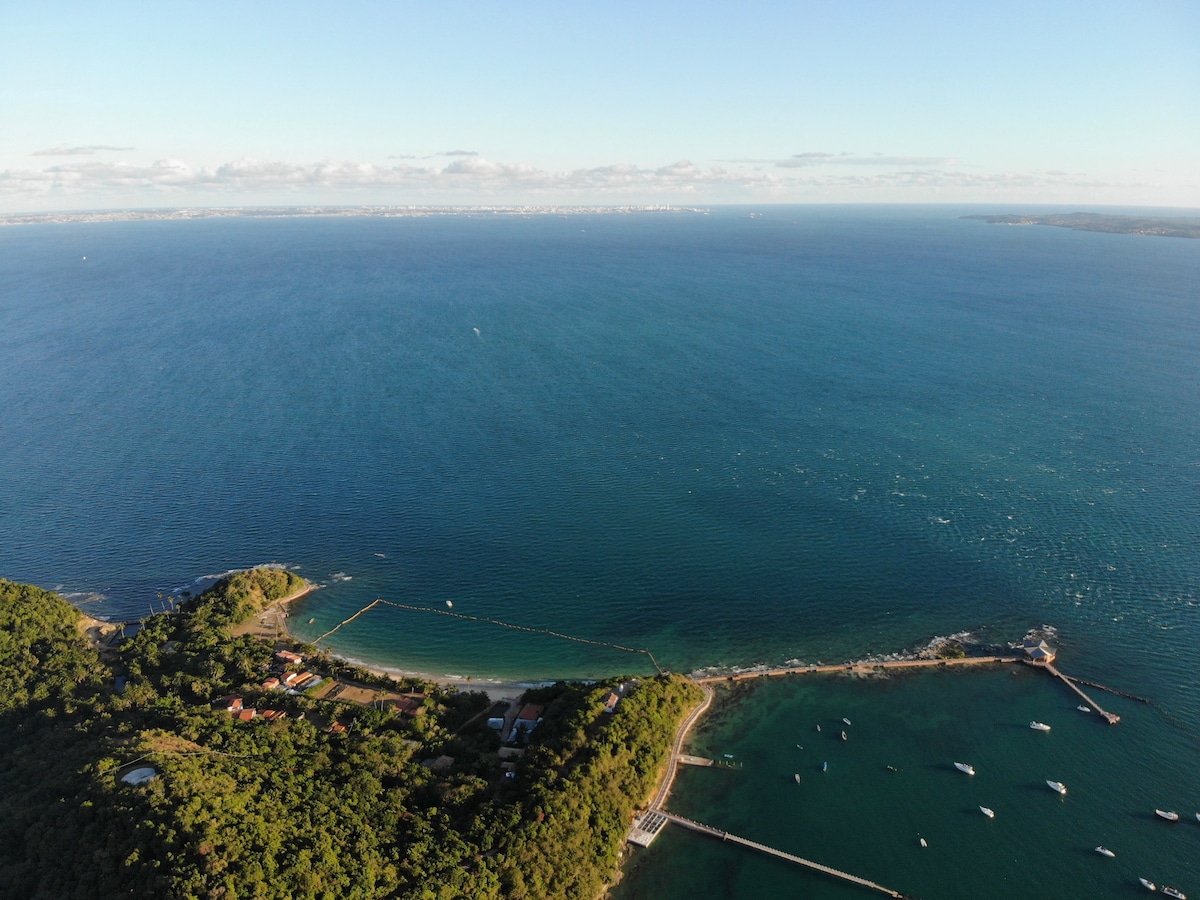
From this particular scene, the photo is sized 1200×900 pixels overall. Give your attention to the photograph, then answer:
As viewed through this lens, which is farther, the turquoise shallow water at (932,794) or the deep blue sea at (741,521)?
the deep blue sea at (741,521)

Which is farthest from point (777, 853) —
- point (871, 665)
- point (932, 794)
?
point (871, 665)

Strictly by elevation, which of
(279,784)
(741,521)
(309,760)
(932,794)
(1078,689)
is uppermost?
(741,521)

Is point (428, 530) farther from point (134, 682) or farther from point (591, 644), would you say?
point (134, 682)

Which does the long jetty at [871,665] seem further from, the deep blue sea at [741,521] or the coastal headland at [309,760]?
→ the deep blue sea at [741,521]

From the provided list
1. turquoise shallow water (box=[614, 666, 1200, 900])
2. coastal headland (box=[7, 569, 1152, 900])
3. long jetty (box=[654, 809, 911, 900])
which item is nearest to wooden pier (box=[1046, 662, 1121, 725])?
turquoise shallow water (box=[614, 666, 1200, 900])

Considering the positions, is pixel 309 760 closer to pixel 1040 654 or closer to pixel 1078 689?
pixel 1040 654

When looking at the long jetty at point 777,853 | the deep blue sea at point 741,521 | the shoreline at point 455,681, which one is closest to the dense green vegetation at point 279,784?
the shoreline at point 455,681
